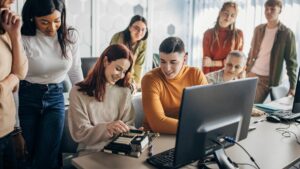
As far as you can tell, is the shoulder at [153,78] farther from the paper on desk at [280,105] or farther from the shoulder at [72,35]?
the paper on desk at [280,105]

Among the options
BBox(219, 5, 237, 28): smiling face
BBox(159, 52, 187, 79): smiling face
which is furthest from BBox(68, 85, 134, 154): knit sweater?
BBox(219, 5, 237, 28): smiling face

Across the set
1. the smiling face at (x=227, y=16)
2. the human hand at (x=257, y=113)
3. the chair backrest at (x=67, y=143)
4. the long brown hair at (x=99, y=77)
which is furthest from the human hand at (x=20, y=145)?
the smiling face at (x=227, y=16)

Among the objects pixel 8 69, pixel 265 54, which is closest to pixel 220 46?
pixel 265 54

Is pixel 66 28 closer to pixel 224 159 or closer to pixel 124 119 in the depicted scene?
pixel 124 119

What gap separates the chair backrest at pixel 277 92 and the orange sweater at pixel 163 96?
45.5 inches

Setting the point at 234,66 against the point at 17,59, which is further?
the point at 234,66

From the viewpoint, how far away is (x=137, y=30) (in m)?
2.81

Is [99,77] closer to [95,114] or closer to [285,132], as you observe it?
[95,114]

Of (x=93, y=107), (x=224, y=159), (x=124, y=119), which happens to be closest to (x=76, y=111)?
(x=93, y=107)

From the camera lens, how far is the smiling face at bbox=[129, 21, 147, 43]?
110 inches

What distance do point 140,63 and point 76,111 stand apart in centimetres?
134

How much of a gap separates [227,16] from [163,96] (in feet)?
4.68

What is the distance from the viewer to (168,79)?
1836 millimetres

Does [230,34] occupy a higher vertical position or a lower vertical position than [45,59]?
higher
